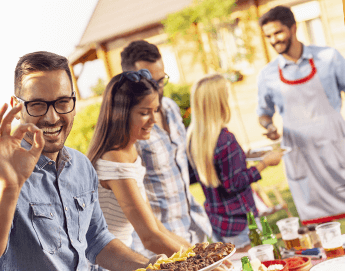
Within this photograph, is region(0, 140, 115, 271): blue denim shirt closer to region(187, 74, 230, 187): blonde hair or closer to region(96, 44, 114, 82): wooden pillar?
region(187, 74, 230, 187): blonde hair

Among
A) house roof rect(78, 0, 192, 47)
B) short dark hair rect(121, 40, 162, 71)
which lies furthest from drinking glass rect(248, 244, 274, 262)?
house roof rect(78, 0, 192, 47)

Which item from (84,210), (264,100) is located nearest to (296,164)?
(264,100)

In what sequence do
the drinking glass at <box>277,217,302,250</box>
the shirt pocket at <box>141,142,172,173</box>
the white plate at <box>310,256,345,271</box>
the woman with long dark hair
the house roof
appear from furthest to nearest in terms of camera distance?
the house roof, the shirt pocket at <box>141,142,172,173</box>, the woman with long dark hair, the drinking glass at <box>277,217,302,250</box>, the white plate at <box>310,256,345,271</box>

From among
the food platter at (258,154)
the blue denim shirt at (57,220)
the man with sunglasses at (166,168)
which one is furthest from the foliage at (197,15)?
the blue denim shirt at (57,220)

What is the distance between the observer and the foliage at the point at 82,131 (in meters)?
3.58

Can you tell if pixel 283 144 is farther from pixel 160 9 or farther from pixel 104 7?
pixel 104 7

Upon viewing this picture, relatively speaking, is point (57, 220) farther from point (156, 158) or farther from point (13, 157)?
point (156, 158)

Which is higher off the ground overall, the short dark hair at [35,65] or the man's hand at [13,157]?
the short dark hair at [35,65]

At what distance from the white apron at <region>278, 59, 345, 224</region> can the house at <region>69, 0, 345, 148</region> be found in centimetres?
144

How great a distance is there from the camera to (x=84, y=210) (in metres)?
1.40

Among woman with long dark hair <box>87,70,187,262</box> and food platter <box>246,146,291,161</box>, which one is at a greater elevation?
woman with long dark hair <box>87,70,187,262</box>

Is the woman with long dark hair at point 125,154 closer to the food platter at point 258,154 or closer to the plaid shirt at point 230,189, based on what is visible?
the plaid shirt at point 230,189

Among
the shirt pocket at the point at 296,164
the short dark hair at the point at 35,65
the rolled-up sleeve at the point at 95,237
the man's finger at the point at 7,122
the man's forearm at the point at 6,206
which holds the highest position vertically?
the short dark hair at the point at 35,65

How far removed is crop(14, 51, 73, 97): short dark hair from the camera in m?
1.23
